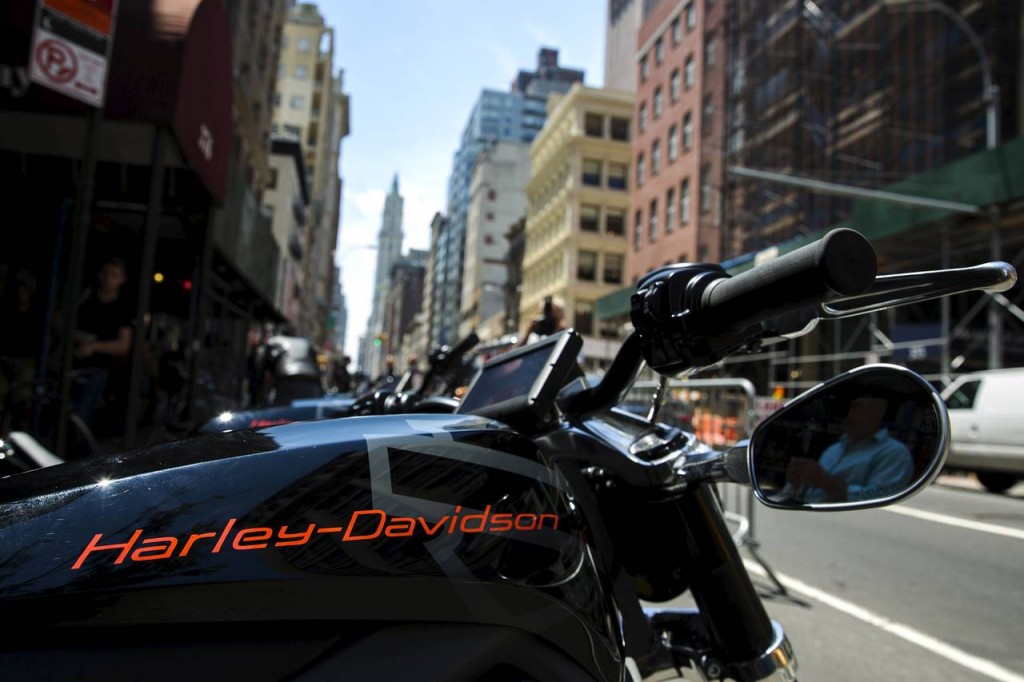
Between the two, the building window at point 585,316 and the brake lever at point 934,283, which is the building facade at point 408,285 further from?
the building window at point 585,316

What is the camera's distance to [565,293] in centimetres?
5094

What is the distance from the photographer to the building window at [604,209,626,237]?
52.4m

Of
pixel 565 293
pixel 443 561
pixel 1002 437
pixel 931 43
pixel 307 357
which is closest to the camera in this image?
pixel 443 561

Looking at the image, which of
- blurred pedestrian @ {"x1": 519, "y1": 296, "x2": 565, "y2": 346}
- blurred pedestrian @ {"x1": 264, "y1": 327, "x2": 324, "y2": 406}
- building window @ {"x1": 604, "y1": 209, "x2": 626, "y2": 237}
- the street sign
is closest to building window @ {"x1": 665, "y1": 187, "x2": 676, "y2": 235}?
building window @ {"x1": 604, "y1": 209, "x2": 626, "y2": 237}

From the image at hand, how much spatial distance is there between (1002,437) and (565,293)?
39.5 meters

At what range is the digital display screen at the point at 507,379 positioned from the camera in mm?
1424

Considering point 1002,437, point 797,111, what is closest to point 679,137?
point 797,111

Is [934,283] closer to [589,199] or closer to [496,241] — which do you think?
[496,241]

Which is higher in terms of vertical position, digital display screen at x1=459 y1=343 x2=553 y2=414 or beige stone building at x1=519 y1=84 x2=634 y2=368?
beige stone building at x1=519 y1=84 x2=634 y2=368

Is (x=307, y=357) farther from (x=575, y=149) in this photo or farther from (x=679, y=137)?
(x=575, y=149)

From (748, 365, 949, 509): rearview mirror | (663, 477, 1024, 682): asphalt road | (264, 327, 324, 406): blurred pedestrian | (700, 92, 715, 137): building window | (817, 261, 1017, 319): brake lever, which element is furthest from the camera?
(700, 92, 715, 137): building window

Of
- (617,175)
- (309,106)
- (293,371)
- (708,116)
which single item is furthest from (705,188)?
(309,106)

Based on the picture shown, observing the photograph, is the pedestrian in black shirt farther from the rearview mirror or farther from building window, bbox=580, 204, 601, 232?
building window, bbox=580, 204, 601, 232

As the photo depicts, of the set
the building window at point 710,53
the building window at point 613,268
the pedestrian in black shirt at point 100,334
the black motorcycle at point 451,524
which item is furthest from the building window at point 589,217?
the black motorcycle at point 451,524
